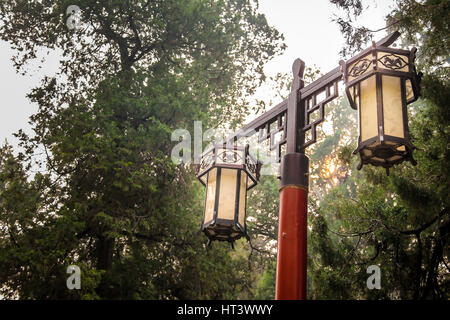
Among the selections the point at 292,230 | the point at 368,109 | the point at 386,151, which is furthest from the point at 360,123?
the point at 292,230

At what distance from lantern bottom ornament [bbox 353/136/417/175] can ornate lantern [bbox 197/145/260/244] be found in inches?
41.2

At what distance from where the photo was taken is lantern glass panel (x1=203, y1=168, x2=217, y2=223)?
2.96 meters

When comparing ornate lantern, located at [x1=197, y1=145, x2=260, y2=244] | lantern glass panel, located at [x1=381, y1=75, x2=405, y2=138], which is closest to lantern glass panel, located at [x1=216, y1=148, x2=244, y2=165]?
ornate lantern, located at [x1=197, y1=145, x2=260, y2=244]

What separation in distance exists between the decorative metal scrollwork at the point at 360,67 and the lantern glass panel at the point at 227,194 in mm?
1121

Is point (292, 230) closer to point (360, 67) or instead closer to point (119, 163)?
point (360, 67)

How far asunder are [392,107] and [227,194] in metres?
1.30

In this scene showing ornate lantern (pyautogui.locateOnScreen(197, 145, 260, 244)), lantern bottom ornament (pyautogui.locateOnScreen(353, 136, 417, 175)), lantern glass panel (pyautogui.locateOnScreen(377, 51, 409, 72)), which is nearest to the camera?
lantern bottom ornament (pyautogui.locateOnScreen(353, 136, 417, 175))

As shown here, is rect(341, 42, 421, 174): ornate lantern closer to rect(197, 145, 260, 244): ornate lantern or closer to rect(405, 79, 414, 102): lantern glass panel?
rect(405, 79, 414, 102): lantern glass panel

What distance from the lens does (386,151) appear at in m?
2.11

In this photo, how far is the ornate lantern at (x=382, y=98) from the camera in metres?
2.07

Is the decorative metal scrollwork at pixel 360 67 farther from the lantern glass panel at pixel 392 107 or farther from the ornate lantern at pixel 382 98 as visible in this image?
the lantern glass panel at pixel 392 107

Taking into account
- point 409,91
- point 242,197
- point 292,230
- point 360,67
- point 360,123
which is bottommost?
point 292,230
